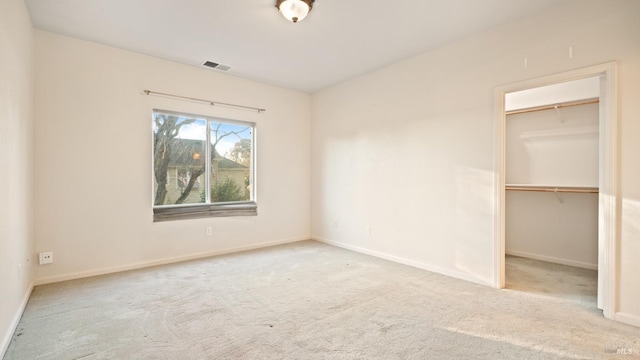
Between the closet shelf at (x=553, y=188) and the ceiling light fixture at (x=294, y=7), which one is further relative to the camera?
the closet shelf at (x=553, y=188)

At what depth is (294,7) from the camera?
253cm

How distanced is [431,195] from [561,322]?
5.76 feet

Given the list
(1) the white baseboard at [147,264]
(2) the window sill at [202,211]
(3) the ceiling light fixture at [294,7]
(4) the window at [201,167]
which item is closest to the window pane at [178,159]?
(4) the window at [201,167]

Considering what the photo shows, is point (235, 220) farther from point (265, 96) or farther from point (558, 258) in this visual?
point (558, 258)

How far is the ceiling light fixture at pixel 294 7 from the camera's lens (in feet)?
8.24

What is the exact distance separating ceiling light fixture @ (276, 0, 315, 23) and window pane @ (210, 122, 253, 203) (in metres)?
2.44

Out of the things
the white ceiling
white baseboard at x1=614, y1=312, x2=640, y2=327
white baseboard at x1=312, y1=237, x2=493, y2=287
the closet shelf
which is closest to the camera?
white baseboard at x1=614, y1=312, x2=640, y2=327

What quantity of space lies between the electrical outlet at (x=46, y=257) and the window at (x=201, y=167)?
1.09 meters

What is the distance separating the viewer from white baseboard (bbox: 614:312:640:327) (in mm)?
2301

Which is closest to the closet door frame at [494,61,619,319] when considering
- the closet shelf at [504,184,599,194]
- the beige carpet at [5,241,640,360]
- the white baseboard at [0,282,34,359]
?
the beige carpet at [5,241,640,360]

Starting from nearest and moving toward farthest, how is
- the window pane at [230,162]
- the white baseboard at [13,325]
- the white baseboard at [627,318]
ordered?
the white baseboard at [13,325], the white baseboard at [627,318], the window pane at [230,162]

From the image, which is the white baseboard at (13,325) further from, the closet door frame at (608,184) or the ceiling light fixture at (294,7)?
the closet door frame at (608,184)

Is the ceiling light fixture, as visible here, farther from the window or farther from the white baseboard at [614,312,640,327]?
the white baseboard at [614,312,640,327]

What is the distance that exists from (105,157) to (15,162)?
120 cm
